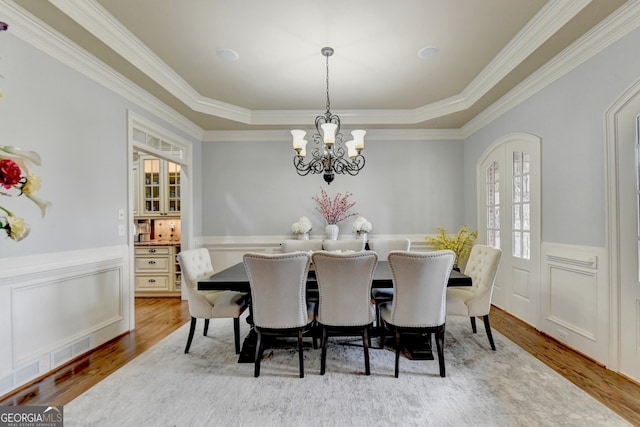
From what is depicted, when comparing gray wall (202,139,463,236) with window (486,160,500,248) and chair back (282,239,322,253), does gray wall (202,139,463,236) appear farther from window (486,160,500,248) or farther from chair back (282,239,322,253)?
chair back (282,239,322,253)

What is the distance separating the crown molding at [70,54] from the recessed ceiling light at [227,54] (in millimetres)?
1029

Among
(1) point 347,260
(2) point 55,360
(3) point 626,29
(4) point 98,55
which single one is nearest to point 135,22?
(4) point 98,55

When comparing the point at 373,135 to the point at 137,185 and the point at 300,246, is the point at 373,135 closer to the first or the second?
the point at 300,246

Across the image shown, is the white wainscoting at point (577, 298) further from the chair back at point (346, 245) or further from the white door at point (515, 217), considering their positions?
the chair back at point (346, 245)

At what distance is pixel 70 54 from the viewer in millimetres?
2631

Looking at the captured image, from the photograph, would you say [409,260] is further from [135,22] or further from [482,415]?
[135,22]

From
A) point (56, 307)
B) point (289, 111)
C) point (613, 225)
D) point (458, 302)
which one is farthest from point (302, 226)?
point (613, 225)

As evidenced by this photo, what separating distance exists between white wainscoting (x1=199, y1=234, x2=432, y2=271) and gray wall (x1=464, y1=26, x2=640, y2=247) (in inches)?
89.4

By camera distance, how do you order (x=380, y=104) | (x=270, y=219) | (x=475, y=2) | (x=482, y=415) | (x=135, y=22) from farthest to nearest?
(x=270, y=219) < (x=380, y=104) < (x=135, y=22) < (x=475, y=2) < (x=482, y=415)

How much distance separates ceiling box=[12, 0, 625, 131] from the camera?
2.42m

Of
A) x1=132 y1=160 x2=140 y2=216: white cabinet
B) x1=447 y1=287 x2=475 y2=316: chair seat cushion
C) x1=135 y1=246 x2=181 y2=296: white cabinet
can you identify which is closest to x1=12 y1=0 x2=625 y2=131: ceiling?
x1=132 y1=160 x2=140 y2=216: white cabinet

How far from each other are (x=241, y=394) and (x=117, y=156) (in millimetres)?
2605

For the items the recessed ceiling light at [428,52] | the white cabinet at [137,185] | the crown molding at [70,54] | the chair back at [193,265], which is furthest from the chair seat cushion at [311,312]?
the white cabinet at [137,185]

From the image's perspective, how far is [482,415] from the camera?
195 cm
